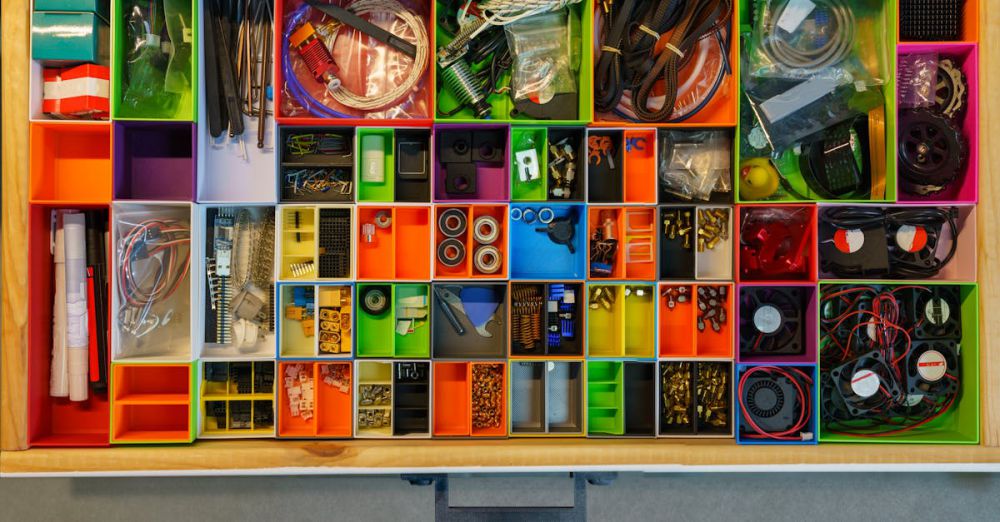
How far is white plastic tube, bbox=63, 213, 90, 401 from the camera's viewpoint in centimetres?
228

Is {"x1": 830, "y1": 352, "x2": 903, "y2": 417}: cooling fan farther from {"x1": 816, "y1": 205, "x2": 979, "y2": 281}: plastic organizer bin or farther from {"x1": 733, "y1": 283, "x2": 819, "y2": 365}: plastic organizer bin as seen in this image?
{"x1": 816, "y1": 205, "x2": 979, "y2": 281}: plastic organizer bin

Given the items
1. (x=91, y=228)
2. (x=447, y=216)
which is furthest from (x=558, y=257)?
(x=91, y=228)

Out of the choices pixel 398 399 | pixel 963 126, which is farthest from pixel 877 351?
pixel 398 399

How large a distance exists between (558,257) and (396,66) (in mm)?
1132

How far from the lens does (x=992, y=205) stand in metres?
2.31

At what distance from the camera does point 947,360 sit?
7.86 feet

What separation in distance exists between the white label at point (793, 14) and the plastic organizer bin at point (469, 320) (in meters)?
1.68

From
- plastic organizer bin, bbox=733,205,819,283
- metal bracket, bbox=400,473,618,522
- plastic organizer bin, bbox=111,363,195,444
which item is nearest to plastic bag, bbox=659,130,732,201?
plastic organizer bin, bbox=733,205,819,283

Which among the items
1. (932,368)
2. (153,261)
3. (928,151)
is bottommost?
(932,368)

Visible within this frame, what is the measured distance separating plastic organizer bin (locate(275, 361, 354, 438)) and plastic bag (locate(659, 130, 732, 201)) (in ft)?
5.40

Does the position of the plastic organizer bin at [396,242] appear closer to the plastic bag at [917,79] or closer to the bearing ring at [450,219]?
the bearing ring at [450,219]

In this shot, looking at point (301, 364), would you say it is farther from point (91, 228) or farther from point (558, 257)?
point (558, 257)

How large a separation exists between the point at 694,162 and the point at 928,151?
0.96m

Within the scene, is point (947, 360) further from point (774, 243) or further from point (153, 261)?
point (153, 261)
